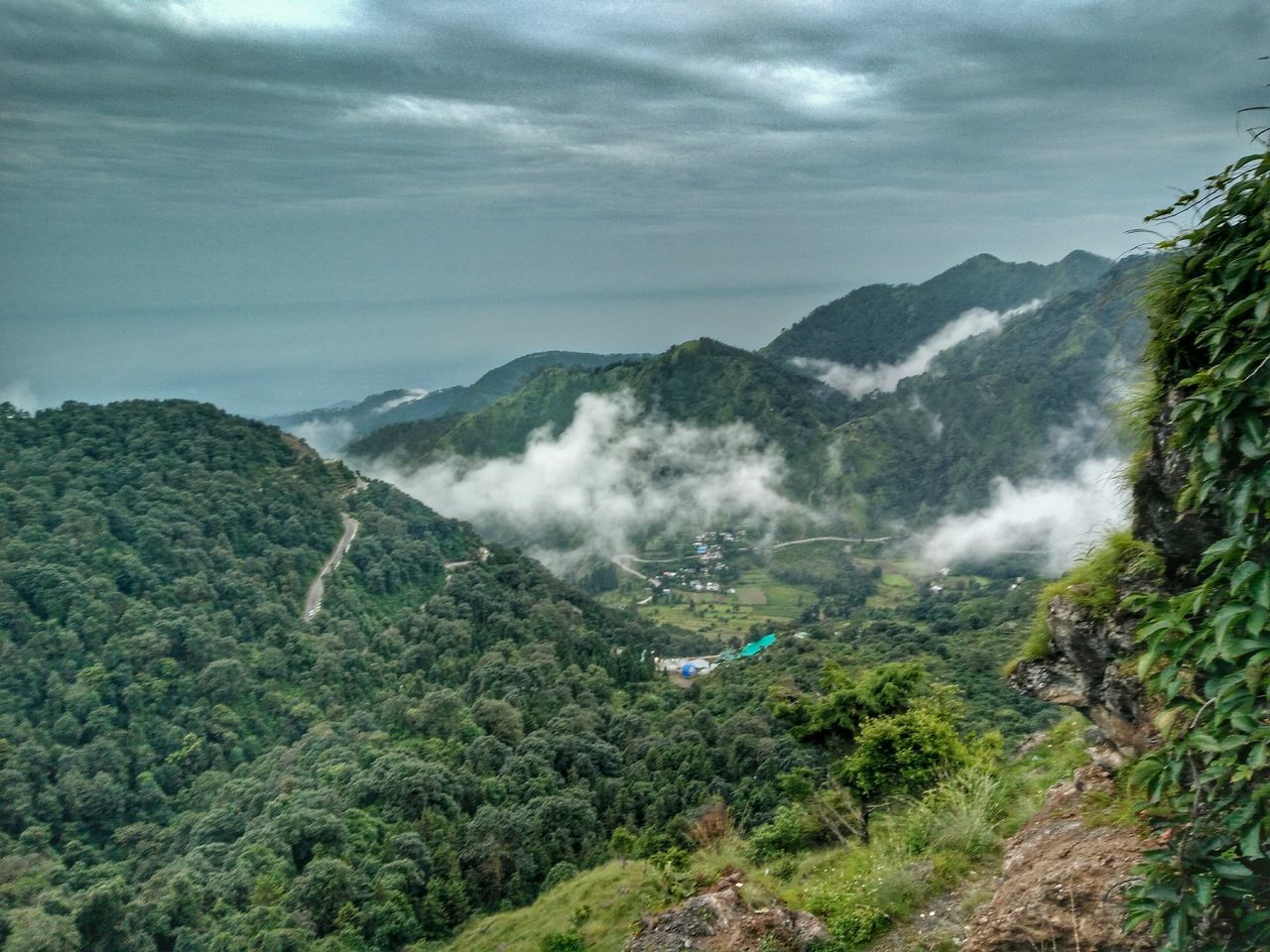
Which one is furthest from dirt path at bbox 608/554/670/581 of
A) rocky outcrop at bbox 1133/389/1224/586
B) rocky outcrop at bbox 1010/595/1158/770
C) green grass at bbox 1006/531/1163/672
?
rocky outcrop at bbox 1133/389/1224/586

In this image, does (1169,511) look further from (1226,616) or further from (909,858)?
(909,858)

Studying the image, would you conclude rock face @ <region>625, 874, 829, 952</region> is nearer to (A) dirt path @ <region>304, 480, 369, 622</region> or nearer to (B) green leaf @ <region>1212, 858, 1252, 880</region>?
(B) green leaf @ <region>1212, 858, 1252, 880</region>

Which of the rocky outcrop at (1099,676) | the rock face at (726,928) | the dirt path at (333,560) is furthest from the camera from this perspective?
the dirt path at (333,560)

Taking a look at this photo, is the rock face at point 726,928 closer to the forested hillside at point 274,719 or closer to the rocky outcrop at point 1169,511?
the rocky outcrop at point 1169,511

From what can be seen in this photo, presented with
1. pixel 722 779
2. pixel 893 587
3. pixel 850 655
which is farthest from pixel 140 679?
pixel 893 587

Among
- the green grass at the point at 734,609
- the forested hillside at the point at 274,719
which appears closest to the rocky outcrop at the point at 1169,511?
the forested hillside at the point at 274,719
